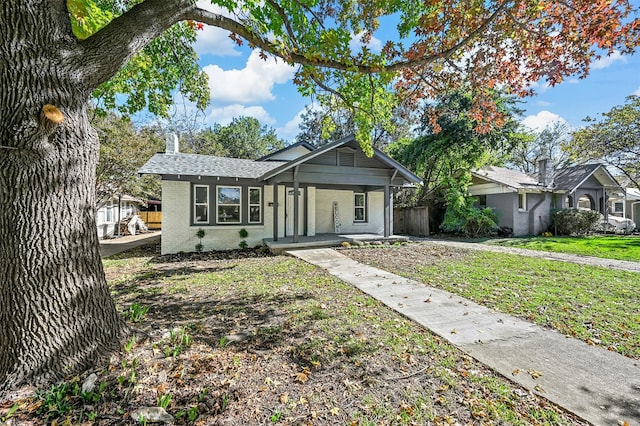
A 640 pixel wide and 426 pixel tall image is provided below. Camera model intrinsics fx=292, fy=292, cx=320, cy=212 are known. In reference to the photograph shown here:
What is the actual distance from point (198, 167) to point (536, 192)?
1886 centimetres

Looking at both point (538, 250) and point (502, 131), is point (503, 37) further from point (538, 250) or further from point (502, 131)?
point (502, 131)

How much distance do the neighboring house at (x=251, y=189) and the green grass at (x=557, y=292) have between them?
16.3ft

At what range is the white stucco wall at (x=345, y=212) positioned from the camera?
1491 cm

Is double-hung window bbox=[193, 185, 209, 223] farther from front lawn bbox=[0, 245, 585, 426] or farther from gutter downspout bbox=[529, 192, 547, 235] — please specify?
gutter downspout bbox=[529, 192, 547, 235]

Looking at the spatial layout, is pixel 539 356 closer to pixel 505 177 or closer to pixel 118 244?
pixel 118 244

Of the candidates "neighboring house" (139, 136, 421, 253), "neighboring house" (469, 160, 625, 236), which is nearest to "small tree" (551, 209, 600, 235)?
"neighboring house" (469, 160, 625, 236)

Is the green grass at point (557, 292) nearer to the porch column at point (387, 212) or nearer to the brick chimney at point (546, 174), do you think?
the porch column at point (387, 212)

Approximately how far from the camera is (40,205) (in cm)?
260

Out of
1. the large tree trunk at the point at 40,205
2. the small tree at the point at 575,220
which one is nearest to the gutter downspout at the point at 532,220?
the small tree at the point at 575,220

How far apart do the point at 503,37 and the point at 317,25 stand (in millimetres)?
3583

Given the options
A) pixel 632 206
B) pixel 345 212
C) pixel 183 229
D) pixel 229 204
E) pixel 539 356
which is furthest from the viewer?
pixel 632 206

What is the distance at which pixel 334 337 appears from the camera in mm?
3758

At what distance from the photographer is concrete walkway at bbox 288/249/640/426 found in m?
2.53

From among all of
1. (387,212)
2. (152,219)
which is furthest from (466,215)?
(152,219)
